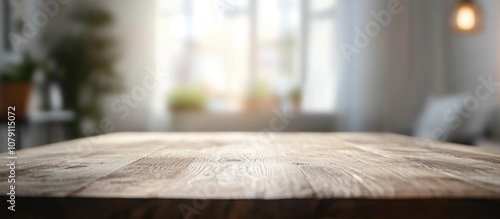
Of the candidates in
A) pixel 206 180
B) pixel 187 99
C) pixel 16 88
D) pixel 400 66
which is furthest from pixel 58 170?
pixel 400 66

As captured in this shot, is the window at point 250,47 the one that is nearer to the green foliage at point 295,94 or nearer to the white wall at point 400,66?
the green foliage at point 295,94

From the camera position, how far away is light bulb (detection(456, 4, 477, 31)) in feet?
8.61

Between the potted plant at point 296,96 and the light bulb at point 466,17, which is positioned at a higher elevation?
the light bulb at point 466,17

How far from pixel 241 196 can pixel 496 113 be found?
2.72m

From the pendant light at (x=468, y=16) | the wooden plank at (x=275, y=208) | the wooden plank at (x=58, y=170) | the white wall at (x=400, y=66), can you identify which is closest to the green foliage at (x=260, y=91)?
the white wall at (x=400, y=66)

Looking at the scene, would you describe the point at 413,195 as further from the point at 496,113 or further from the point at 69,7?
the point at 69,7

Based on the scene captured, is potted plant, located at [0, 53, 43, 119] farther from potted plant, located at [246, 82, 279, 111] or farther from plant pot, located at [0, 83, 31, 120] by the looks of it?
potted plant, located at [246, 82, 279, 111]

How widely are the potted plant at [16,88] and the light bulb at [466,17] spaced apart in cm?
234

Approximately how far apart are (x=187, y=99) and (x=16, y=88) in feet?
3.83

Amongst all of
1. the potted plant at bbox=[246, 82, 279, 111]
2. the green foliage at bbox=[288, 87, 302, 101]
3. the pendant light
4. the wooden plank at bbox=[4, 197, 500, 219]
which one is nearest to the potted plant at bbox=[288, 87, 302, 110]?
the green foliage at bbox=[288, 87, 302, 101]

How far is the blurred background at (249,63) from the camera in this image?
3.31 m

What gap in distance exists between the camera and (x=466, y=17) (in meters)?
2.63

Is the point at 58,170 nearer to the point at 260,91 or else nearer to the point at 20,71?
the point at 20,71

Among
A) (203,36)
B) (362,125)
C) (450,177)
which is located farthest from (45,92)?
(450,177)
